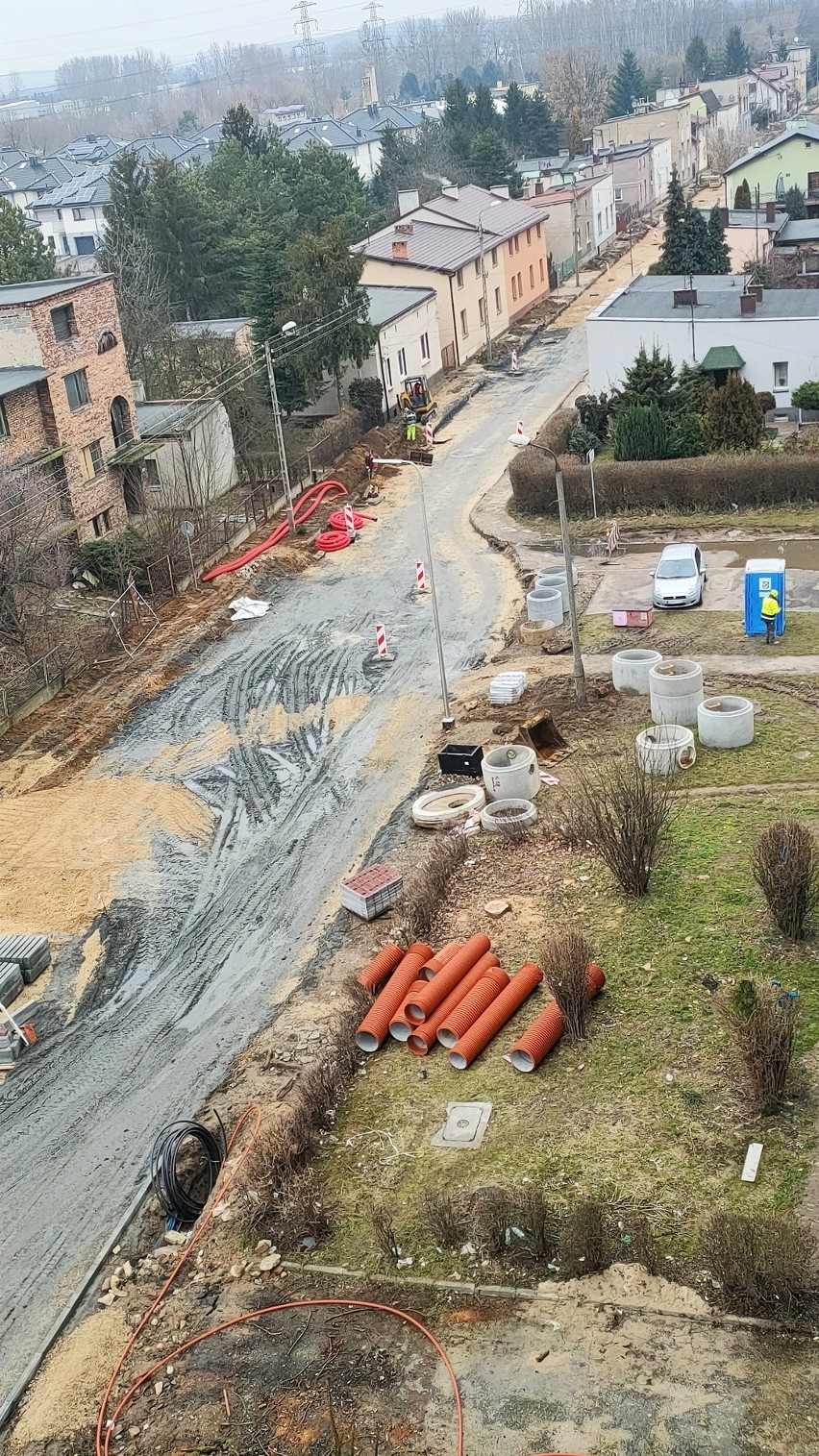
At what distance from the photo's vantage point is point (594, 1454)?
10.0 m

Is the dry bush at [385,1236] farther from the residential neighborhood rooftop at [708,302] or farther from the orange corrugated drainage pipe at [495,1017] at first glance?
the residential neighborhood rooftop at [708,302]

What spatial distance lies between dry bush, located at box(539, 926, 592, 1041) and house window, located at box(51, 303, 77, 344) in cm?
2487

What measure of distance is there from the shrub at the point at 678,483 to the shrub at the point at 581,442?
7.16 feet

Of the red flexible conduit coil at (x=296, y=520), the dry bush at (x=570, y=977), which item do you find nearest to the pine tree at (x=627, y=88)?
the red flexible conduit coil at (x=296, y=520)

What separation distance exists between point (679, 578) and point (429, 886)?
515 inches

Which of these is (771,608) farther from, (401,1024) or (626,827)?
(401,1024)

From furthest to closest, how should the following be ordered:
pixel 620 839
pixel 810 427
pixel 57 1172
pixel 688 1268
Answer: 1. pixel 810 427
2. pixel 620 839
3. pixel 57 1172
4. pixel 688 1268

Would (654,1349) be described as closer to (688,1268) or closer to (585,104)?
(688,1268)

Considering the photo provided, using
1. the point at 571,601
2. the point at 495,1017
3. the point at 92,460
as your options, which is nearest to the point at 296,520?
the point at 92,460

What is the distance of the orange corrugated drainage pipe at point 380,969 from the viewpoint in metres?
17.0

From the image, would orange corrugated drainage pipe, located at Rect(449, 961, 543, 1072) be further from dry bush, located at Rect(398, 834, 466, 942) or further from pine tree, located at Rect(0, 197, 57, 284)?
pine tree, located at Rect(0, 197, 57, 284)

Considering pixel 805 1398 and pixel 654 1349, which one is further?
pixel 654 1349

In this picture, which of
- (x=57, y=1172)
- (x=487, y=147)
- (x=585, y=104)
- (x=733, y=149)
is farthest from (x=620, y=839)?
(x=585, y=104)

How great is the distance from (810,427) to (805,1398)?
31.9 m
